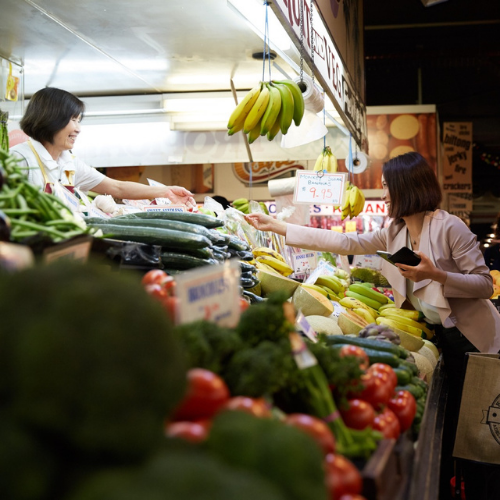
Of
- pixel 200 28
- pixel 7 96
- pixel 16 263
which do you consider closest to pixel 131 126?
pixel 7 96

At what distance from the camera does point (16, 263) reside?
994 millimetres

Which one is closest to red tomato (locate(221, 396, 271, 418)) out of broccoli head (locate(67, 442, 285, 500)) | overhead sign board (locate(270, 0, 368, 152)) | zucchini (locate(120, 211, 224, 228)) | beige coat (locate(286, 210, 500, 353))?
broccoli head (locate(67, 442, 285, 500))

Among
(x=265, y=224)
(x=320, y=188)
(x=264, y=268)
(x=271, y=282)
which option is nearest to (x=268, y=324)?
(x=271, y=282)

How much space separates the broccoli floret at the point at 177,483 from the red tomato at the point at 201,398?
0.23 meters

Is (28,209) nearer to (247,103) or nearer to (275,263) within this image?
(247,103)

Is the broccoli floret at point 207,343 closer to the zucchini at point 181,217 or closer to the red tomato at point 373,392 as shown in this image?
the red tomato at point 373,392

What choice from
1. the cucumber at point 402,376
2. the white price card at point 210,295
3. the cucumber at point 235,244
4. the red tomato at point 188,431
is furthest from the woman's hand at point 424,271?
the red tomato at point 188,431

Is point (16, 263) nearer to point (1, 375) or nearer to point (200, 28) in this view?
point (1, 375)

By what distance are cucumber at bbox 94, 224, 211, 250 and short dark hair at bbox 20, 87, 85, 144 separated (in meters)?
1.40

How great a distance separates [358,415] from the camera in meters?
1.30

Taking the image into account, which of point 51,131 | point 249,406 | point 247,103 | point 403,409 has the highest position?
point 247,103

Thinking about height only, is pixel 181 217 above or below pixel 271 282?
above

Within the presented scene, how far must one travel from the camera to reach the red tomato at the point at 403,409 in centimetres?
153

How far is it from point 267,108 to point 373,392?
211cm
